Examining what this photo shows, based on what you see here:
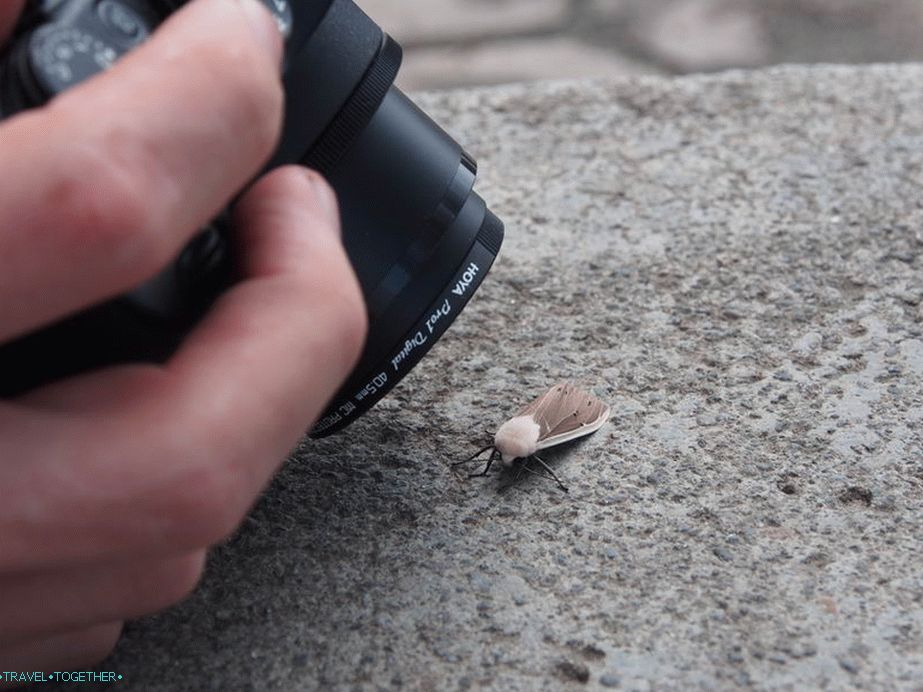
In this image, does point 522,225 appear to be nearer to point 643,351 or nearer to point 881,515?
point 643,351

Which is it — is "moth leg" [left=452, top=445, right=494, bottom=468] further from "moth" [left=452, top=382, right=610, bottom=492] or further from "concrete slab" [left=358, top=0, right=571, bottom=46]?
"concrete slab" [left=358, top=0, right=571, bottom=46]

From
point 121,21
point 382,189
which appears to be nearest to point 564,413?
point 382,189

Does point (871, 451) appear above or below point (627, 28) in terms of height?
above

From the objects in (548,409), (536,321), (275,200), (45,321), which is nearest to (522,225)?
(536,321)

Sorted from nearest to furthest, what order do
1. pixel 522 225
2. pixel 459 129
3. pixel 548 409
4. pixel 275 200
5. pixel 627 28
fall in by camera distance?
1. pixel 275 200
2. pixel 548 409
3. pixel 522 225
4. pixel 459 129
5. pixel 627 28

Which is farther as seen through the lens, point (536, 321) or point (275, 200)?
point (536, 321)

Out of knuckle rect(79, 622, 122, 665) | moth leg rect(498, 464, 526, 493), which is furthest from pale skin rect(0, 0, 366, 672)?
moth leg rect(498, 464, 526, 493)

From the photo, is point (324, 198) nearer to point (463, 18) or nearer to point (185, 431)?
point (185, 431)

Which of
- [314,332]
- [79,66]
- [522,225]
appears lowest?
[522,225]
